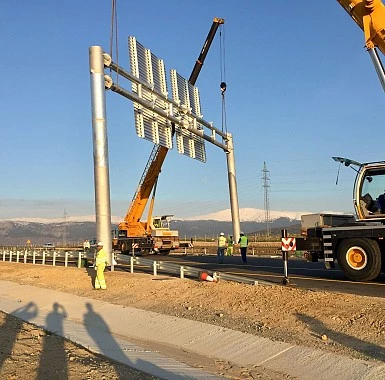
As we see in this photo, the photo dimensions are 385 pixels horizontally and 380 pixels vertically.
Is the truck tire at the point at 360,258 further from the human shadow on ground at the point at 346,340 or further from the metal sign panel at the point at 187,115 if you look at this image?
the metal sign panel at the point at 187,115

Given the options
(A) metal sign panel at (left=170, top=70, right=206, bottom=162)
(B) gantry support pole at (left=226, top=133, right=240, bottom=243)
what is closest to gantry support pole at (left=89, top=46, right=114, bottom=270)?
(A) metal sign panel at (left=170, top=70, right=206, bottom=162)

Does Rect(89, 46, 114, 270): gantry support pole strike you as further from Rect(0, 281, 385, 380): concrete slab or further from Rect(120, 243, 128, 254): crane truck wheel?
Rect(120, 243, 128, 254): crane truck wheel

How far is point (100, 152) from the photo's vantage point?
715 inches

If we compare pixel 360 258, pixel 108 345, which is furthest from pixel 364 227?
pixel 108 345

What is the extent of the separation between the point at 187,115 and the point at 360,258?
14.8m

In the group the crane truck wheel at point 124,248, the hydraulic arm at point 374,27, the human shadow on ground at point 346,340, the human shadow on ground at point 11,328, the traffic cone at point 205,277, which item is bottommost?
the human shadow on ground at point 11,328

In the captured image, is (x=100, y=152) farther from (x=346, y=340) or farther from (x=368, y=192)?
(x=346, y=340)

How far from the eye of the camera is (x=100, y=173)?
18109 millimetres

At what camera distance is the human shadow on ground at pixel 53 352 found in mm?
6625

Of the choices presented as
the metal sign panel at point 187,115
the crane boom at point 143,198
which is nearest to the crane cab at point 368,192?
the metal sign panel at point 187,115

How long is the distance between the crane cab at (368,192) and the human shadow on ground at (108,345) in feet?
27.0

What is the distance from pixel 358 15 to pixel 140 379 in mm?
12332

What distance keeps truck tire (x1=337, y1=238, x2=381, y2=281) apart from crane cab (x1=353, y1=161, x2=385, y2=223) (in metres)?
0.91

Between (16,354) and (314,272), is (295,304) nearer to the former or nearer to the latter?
(16,354)
